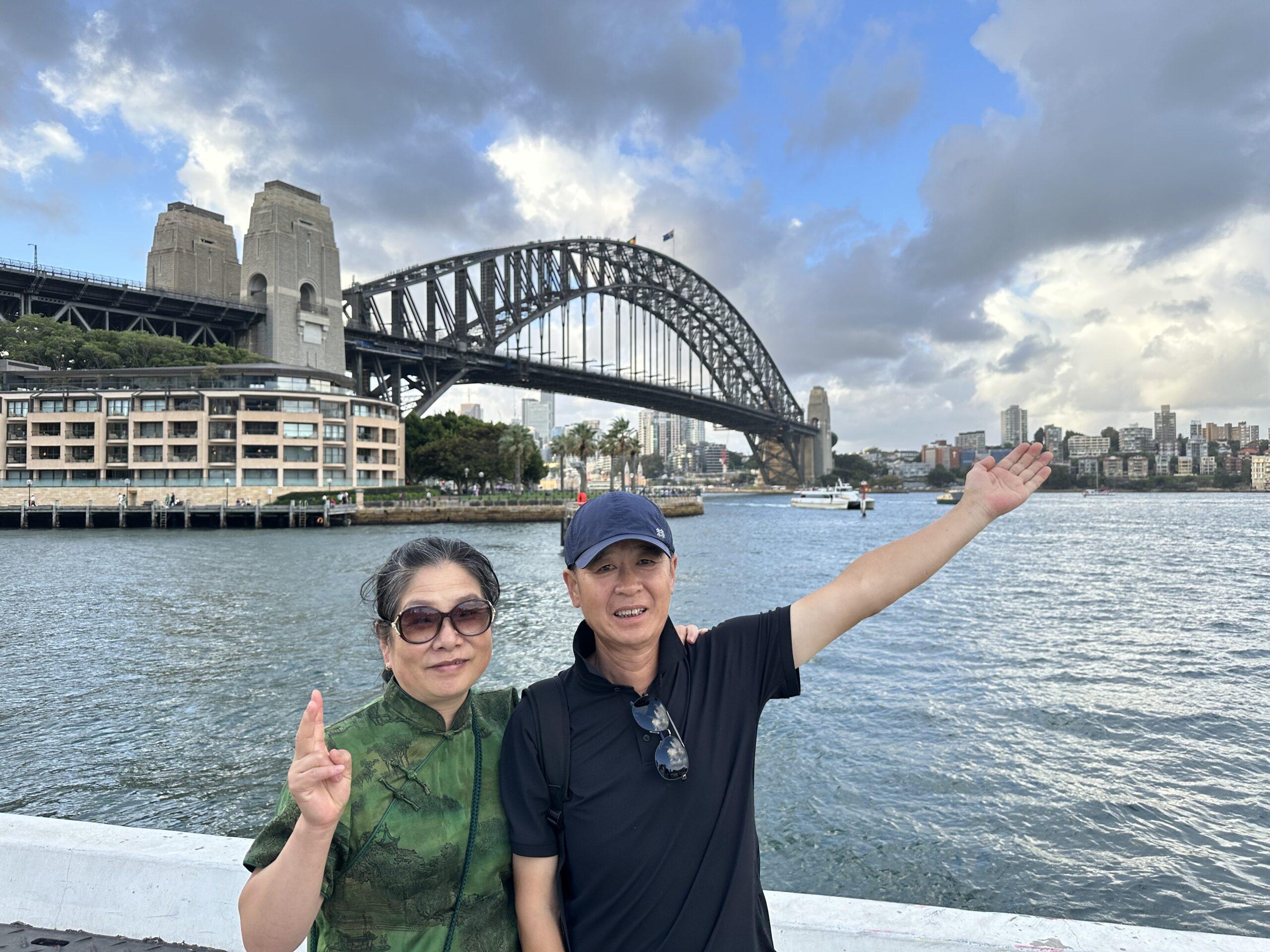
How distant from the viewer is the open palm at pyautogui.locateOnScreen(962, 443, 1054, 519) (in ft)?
6.89

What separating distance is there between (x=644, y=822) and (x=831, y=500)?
287 feet

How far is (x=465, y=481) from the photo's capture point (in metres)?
67.5

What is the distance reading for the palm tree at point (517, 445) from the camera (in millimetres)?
65438

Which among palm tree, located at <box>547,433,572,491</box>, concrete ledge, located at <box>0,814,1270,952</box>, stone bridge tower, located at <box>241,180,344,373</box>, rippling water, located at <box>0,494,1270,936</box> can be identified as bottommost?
rippling water, located at <box>0,494,1270,936</box>

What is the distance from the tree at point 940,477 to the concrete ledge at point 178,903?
184m

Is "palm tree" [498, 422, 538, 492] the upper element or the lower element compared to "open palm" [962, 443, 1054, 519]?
upper

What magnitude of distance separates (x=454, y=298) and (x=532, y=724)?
3049 inches

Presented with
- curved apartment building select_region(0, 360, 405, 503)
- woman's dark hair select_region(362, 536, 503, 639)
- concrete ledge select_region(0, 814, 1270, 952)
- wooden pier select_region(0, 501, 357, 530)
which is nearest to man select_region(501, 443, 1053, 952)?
woman's dark hair select_region(362, 536, 503, 639)

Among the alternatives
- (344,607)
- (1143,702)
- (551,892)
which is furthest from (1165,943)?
(344,607)

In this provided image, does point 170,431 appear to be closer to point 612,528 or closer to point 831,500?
point 612,528

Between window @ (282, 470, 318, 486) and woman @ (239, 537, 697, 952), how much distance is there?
5459cm

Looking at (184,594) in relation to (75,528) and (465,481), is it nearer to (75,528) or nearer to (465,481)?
(75,528)

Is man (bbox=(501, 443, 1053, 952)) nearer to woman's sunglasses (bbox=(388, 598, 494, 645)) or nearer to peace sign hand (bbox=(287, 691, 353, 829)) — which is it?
woman's sunglasses (bbox=(388, 598, 494, 645))

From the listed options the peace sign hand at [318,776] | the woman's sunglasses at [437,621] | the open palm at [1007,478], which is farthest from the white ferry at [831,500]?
the peace sign hand at [318,776]
